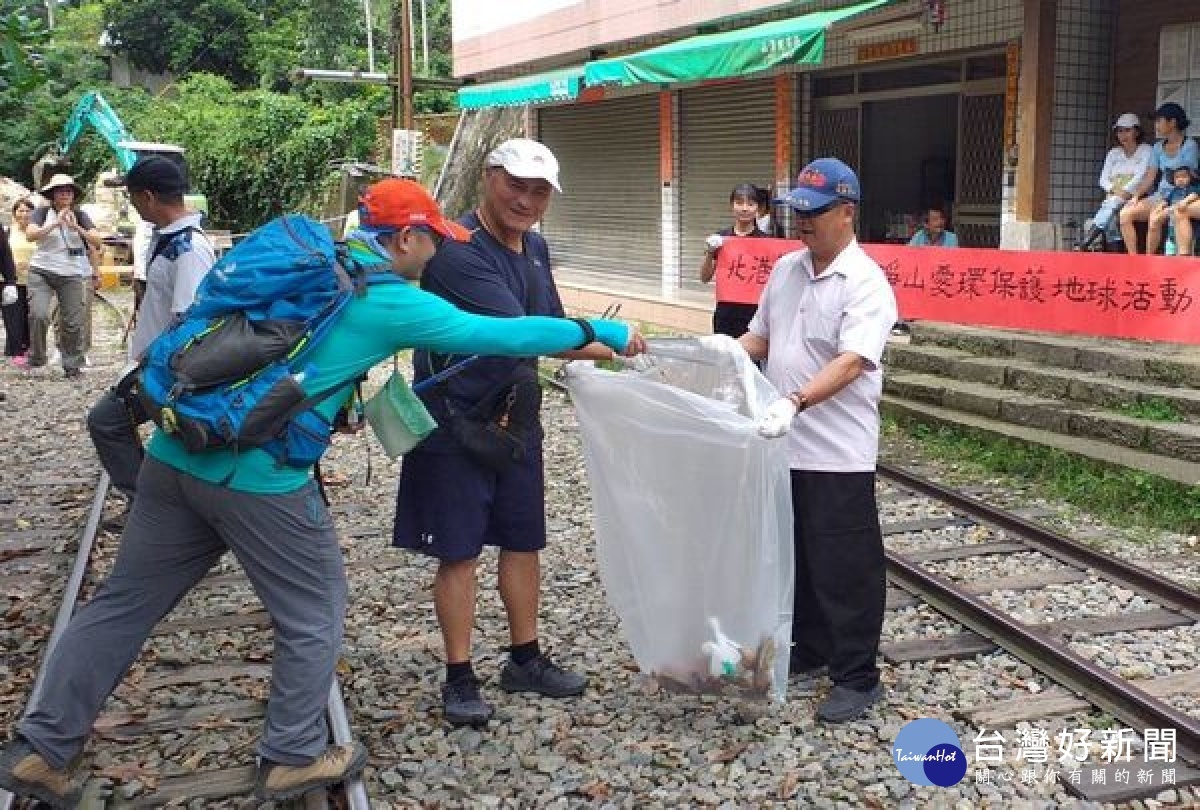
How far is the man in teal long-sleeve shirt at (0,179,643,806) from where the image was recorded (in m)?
3.20

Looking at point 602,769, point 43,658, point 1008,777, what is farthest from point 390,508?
point 1008,777

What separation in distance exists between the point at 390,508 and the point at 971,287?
454 cm

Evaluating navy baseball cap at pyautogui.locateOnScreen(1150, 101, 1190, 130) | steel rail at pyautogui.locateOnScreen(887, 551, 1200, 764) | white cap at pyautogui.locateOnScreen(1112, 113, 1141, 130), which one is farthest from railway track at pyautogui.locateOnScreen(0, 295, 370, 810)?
navy baseball cap at pyautogui.locateOnScreen(1150, 101, 1190, 130)

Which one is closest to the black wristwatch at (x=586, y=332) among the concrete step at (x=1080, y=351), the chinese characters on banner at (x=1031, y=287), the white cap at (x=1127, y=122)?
the chinese characters on banner at (x=1031, y=287)

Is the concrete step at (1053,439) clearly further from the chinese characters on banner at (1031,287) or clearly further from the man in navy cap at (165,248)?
the man in navy cap at (165,248)

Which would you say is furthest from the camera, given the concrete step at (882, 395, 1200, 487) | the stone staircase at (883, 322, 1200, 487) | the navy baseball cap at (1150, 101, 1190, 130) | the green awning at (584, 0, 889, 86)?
the green awning at (584, 0, 889, 86)

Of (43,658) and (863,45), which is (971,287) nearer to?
(863,45)

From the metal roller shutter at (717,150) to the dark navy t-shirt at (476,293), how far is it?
11934mm

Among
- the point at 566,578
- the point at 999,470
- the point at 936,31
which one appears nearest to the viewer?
the point at 566,578

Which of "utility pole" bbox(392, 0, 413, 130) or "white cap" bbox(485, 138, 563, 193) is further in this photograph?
"utility pole" bbox(392, 0, 413, 130)

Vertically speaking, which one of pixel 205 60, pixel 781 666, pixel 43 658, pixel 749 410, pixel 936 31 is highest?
pixel 205 60

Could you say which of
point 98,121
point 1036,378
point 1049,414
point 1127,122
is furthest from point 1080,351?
point 98,121

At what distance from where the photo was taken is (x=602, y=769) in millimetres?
3789

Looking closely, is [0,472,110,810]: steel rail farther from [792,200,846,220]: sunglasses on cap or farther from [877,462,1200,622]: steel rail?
[877,462,1200,622]: steel rail
